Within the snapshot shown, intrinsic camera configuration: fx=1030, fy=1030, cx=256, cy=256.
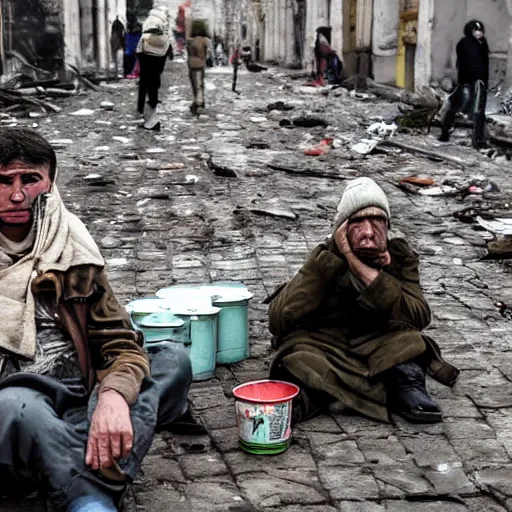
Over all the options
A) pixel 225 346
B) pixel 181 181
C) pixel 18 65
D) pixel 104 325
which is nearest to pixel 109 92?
pixel 18 65

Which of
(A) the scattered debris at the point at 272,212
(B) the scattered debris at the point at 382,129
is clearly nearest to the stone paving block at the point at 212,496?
(A) the scattered debris at the point at 272,212

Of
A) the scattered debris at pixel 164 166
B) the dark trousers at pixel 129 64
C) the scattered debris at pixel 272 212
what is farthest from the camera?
the dark trousers at pixel 129 64

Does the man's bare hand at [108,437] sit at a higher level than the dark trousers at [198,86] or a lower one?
higher

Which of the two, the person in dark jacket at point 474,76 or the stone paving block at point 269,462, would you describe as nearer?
the stone paving block at point 269,462

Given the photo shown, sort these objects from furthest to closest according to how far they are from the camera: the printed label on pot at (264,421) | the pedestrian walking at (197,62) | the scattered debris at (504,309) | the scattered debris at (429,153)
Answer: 1. the pedestrian walking at (197,62)
2. the scattered debris at (429,153)
3. the scattered debris at (504,309)
4. the printed label on pot at (264,421)

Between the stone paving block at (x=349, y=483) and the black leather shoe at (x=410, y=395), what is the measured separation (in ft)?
1.84

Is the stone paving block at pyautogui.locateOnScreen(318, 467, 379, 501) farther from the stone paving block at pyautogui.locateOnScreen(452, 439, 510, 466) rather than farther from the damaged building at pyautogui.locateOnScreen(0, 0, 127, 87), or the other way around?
the damaged building at pyautogui.locateOnScreen(0, 0, 127, 87)

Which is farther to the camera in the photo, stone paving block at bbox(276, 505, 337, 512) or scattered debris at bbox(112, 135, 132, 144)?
scattered debris at bbox(112, 135, 132, 144)

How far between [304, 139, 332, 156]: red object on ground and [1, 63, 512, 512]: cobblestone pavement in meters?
0.16

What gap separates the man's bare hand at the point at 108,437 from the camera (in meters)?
3.08

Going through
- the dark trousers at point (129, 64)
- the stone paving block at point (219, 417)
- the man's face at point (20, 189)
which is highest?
the man's face at point (20, 189)

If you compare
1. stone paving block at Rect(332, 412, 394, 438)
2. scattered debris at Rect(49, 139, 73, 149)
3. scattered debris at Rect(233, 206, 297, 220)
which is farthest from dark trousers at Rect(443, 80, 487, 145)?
stone paving block at Rect(332, 412, 394, 438)

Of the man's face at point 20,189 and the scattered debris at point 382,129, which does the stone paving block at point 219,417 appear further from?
the scattered debris at point 382,129

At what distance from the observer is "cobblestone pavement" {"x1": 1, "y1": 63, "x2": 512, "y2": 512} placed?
12.1ft
